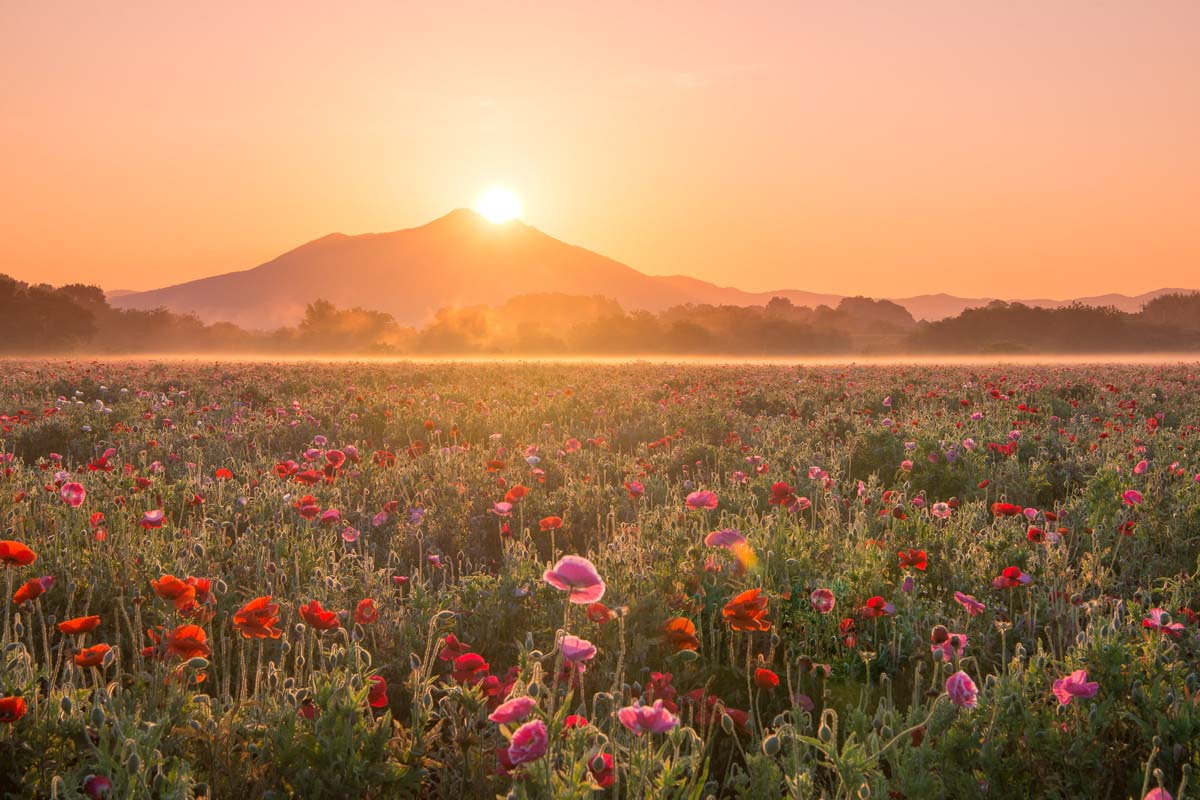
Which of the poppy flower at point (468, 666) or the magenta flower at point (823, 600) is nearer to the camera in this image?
the poppy flower at point (468, 666)

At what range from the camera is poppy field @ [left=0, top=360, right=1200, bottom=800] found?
7.65 ft

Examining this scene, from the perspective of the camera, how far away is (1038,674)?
8.93 feet

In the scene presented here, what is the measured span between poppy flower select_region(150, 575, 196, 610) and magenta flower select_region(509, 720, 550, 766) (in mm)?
1448

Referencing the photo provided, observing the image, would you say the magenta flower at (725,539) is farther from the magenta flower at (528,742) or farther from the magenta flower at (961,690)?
the magenta flower at (528,742)

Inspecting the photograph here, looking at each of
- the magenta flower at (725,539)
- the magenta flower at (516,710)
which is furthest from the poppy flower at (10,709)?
the magenta flower at (725,539)

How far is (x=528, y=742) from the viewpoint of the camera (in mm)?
1788

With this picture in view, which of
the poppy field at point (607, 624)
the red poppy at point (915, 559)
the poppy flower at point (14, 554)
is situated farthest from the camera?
the red poppy at point (915, 559)

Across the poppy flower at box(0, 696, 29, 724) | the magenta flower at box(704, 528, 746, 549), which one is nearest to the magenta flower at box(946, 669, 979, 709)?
the magenta flower at box(704, 528, 746, 549)

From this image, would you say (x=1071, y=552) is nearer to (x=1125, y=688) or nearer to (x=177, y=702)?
(x=1125, y=688)

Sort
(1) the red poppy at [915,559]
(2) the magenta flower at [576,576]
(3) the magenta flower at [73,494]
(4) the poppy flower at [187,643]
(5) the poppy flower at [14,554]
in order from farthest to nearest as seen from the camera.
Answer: (3) the magenta flower at [73,494] → (1) the red poppy at [915,559] → (5) the poppy flower at [14,554] → (4) the poppy flower at [187,643] → (2) the magenta flower at [576,576]

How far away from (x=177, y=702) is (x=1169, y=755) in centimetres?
305

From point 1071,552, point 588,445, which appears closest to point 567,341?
point 588,445

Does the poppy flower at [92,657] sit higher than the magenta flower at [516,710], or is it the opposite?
the magenta flower at [516,710]

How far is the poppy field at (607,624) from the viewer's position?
233 centimetres
